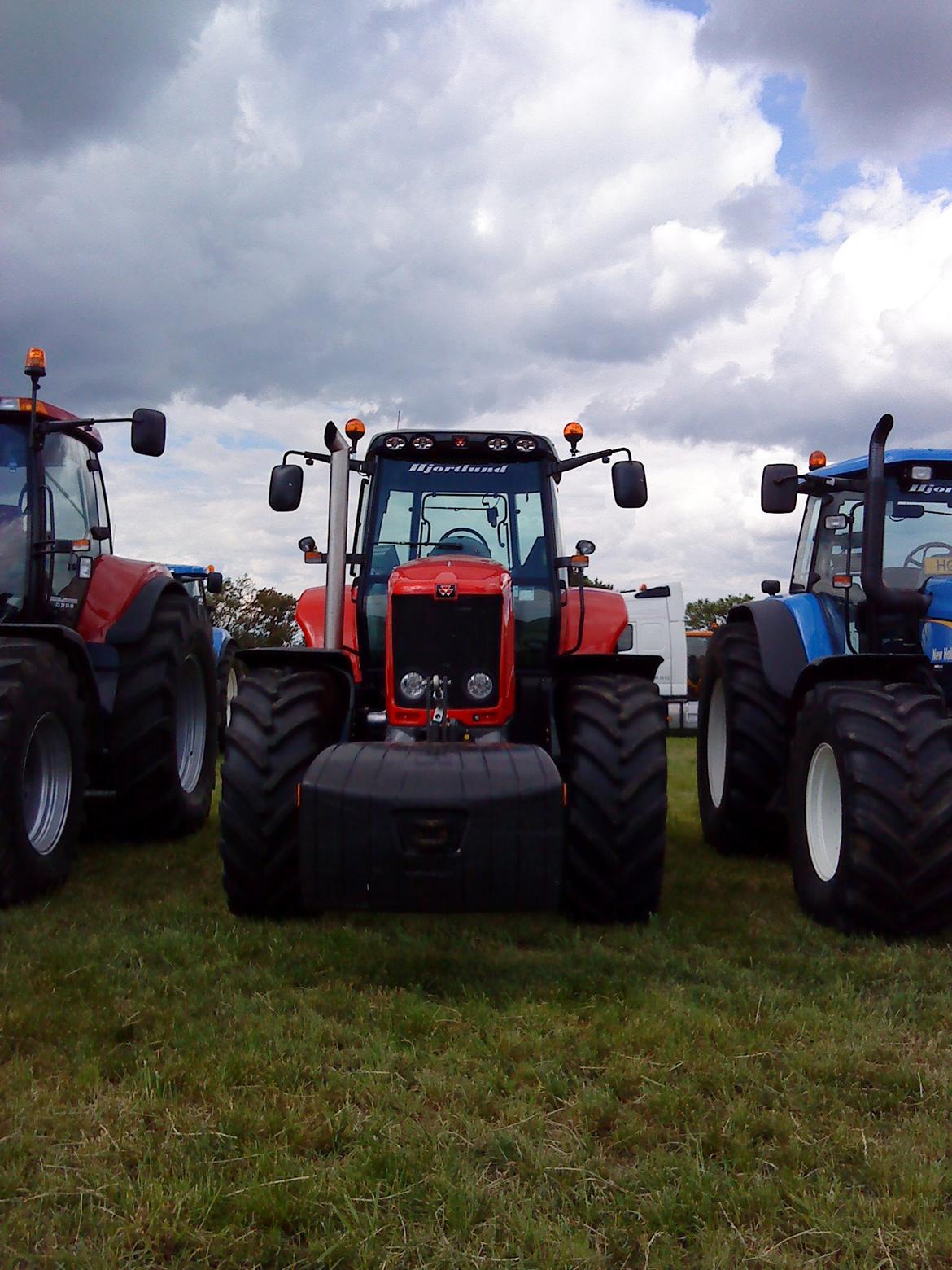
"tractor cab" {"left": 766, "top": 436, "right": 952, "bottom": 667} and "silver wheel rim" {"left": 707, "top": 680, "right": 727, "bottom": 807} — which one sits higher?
"tractor cab" {"left": 766, "top": 436, "right": 952, "bottom": 667}

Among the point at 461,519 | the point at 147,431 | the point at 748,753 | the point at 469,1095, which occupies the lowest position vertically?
the point at 469,1095

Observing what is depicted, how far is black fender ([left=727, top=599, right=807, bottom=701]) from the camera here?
5883 millimetres

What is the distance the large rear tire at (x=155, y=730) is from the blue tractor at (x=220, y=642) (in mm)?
3155

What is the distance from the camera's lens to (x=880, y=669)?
4938mm

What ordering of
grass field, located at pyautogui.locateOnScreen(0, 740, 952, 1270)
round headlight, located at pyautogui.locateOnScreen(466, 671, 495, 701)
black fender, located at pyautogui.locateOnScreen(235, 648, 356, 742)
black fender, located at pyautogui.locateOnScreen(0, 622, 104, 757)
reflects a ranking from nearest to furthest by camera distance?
grass field, located at pyautogui.locateOnScreen(0, 740, 952, 1270) → black fender, located at pyautogui.locateOnScreen(235, 648, 356, 742) → round headlight, located at pyautogui.locateOnScreen(466, 671, 495, 701) → black fender, located at pyautogui.locateOnScreen(0, 622, 104, 757)

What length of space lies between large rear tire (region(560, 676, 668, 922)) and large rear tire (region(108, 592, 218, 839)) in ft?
8.75

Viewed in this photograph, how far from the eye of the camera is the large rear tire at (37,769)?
4855mm

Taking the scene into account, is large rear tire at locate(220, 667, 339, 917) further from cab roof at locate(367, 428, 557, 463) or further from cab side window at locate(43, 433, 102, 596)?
cab side window at locate(43, 433, 102, 596)

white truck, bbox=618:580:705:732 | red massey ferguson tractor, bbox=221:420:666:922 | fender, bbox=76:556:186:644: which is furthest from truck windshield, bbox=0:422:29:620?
white truck, bbox=618:580:705:732

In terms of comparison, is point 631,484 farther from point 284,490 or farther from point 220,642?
point 220,642

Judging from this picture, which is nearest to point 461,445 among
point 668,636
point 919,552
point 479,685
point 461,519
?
point 461,519

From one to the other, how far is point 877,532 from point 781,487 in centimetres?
85

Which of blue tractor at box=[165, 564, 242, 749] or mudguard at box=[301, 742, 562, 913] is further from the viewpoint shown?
blue tractor at box=[165, 564, 242, 749]

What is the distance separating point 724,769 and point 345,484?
2971 mm
